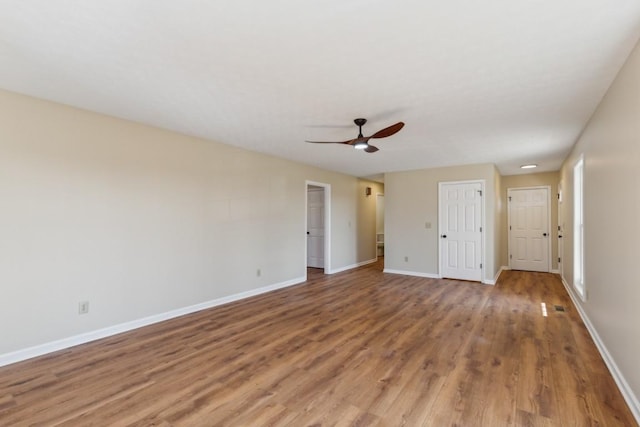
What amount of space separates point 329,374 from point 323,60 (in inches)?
94.3

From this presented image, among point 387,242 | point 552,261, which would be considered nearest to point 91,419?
point 387,242

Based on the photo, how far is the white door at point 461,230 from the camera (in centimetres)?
603

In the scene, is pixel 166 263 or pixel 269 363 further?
pixel 166 263

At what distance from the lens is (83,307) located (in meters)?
3.12

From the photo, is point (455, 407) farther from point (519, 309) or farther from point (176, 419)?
point (519, 309)

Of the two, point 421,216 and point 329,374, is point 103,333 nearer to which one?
point 329,374

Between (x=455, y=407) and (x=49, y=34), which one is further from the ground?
(x=49, y=34)

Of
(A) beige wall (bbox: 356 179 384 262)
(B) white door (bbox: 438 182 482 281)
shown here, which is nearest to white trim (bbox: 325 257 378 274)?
(A) beige wall (bbox: 356 179 384 262)

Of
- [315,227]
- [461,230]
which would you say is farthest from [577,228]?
[315,227]

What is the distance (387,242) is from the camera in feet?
23.2

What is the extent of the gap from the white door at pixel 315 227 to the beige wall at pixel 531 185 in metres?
4.23

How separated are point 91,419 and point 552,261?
8.32 m

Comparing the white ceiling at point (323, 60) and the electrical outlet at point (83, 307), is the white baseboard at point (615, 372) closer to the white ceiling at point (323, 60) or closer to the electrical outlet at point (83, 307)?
the white ceiling at point (323, 60)

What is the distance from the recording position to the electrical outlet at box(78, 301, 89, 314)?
3.10 meters
